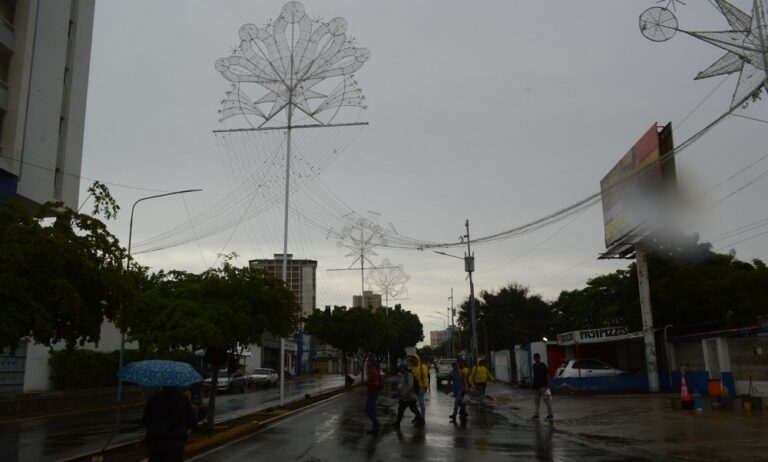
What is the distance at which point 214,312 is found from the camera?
1477 cm

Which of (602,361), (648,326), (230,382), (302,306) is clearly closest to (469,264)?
(602,361)

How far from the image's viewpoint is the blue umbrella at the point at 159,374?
809cm

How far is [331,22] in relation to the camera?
20250 mm

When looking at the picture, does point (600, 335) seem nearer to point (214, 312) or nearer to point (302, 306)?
point (214, 312)

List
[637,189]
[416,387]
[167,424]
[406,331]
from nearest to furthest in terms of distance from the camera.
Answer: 1. [167,424]
2. [416,387]
3. [637,189]
4. [406,331]

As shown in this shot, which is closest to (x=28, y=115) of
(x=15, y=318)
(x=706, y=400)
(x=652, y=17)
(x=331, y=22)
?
(x=331, y=22)

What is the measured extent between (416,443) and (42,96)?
26.5m

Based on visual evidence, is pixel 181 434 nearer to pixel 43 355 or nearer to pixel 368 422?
pixel 368 422

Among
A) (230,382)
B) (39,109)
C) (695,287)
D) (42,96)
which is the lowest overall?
(230,382)

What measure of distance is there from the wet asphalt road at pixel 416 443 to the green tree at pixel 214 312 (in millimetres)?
2329

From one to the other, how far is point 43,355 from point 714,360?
2728 centimetres

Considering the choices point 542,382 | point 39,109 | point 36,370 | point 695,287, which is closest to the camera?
point 542,382

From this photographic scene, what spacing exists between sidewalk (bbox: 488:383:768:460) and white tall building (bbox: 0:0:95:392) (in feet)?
63.6

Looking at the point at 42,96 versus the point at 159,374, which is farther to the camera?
the point at 42,96
